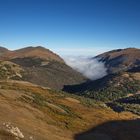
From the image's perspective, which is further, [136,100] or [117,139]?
[136,100]

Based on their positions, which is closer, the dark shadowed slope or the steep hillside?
the steep hillside

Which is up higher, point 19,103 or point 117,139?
point 19,103

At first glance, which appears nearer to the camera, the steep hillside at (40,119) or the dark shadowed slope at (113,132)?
the steep hillside at (40,119)

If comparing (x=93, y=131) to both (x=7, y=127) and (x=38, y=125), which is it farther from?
(x=7, y=127)

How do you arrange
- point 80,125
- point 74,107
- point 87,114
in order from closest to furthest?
point 80,125
point 87,114
point 74,107

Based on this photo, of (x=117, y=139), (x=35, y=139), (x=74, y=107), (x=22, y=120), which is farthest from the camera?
(x=74, y=107)

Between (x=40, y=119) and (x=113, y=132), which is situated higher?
(x=40, y=119)

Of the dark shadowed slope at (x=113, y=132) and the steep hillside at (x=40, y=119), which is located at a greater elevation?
the steep hillside at (x=40, y=119)

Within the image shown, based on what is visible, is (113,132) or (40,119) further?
(113,132)

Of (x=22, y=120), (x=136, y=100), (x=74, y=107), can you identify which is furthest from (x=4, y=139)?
(x=136, y=100)

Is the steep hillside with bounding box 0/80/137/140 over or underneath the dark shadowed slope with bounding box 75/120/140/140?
over
